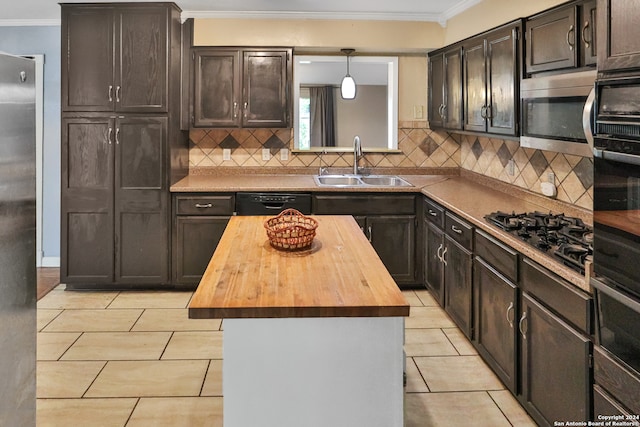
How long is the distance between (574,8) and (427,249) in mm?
2268

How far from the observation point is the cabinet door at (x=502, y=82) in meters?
3.32

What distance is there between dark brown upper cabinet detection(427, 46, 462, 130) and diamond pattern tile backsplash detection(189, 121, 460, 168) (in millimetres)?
243

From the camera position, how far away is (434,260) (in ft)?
14.1

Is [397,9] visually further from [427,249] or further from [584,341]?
[584,341]

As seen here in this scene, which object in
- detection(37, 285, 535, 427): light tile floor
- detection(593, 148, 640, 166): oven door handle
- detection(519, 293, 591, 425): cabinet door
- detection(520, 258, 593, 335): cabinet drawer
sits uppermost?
detection(593, 148, 640, 166): oven door handle

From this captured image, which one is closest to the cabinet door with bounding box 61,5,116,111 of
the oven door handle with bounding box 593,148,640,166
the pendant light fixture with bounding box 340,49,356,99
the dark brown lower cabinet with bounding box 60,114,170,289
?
the dark brown lower cabinet with bounding box 60,114,170,289

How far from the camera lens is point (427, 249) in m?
4.50

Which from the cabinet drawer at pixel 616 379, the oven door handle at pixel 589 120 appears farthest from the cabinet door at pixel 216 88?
the cabinet drawer at pixel 616 379

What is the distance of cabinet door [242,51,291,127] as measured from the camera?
4812 mm

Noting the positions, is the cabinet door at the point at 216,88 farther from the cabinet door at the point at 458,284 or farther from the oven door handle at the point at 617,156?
the oven door handle at the point at 617,156

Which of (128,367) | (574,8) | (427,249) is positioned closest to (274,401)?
(128,367)

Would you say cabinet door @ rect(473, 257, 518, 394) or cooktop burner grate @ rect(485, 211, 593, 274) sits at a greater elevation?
cooktop burner grate @ rect(485, 211, 593, 274)

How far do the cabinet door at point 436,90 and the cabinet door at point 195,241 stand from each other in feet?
6.67

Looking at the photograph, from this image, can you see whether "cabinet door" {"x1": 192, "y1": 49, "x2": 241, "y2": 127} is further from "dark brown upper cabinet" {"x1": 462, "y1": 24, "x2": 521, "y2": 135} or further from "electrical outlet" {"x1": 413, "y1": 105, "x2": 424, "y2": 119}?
"dark brown upper cabinet" {"x1": 462, "y1": 24, "x2": 521, "y2": 135}
